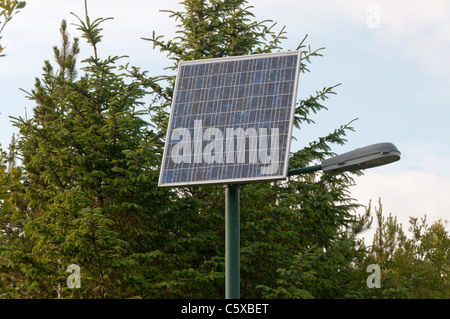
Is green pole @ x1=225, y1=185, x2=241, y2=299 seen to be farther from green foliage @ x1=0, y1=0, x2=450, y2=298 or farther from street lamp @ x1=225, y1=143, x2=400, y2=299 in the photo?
green foliage @ x1=0, y1=0, x2=450, y2=298

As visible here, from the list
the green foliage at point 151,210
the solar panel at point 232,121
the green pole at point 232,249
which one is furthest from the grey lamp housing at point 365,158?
the green foliage at point 151,210

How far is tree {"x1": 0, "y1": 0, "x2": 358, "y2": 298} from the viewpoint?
15.4 metres

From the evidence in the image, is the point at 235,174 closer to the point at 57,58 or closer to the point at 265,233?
the point at 265,233

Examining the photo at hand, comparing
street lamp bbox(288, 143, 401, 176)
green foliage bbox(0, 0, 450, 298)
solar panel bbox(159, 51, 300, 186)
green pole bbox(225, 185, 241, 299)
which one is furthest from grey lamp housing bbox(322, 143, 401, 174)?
green foliage bbox(0, 0, 450, 298)

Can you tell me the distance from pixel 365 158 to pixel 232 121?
2.18 m

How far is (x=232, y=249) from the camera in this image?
8.97 meters

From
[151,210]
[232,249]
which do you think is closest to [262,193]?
[151,210]

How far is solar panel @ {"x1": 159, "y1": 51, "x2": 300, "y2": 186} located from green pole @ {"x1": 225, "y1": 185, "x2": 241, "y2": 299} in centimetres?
32

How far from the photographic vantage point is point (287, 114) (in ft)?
31.7

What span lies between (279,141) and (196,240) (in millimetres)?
7030

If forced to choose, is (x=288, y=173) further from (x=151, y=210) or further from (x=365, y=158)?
(x=151, y=210)
